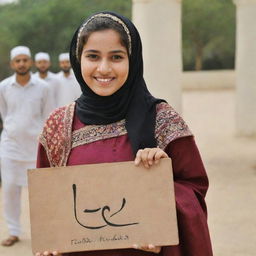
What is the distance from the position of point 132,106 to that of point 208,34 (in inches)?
1438

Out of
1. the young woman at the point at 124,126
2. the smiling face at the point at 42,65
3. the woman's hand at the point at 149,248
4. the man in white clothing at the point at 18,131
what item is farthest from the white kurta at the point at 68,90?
the woman's hand at the point at 149,248

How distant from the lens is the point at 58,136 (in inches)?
105

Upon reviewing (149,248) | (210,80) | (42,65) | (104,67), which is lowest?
(149,248)

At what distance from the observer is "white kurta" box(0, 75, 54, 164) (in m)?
6.71

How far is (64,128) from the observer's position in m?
2.65

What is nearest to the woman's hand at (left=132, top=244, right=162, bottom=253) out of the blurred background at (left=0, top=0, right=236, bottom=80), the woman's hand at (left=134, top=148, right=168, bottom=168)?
the woman's hand at (left=134, top=148, right=168, bottom=168)

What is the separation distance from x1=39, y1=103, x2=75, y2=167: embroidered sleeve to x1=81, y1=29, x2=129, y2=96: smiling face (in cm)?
22

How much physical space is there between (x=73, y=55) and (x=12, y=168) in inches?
162

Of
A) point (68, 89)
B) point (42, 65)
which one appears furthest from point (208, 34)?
point (68, 89)

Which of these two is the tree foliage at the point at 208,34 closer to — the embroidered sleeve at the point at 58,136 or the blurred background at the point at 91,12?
the blurred background at the point at 91,12

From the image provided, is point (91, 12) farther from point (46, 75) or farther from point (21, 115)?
point (21, 115)

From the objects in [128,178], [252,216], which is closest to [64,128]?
[128,178]

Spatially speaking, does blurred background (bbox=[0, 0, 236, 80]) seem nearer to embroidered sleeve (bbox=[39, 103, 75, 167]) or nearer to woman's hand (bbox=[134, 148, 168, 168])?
embroidered sleeve (bbox=[39, 103, 75, 167])

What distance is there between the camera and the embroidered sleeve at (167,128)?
2553mm
